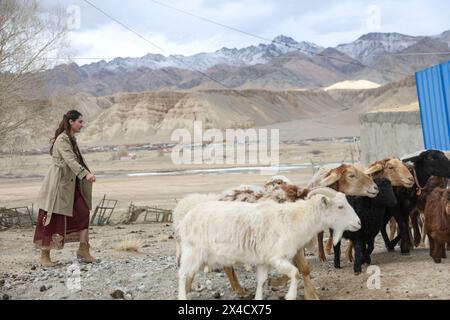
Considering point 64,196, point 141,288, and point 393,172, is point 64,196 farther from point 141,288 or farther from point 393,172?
point 393,172

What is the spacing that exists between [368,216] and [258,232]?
6.89 ft

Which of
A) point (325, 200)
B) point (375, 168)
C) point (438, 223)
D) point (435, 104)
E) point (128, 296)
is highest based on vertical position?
point (435, 104)

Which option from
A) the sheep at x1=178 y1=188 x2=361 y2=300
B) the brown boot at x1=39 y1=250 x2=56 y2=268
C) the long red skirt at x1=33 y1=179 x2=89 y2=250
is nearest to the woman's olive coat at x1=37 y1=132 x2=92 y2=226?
the long red skirt at x1=33 y1=179 x2=89 y2=250

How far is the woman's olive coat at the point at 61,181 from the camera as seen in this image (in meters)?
7.84

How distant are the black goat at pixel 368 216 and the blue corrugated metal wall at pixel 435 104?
7336mm

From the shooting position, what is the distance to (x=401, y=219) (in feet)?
26.9

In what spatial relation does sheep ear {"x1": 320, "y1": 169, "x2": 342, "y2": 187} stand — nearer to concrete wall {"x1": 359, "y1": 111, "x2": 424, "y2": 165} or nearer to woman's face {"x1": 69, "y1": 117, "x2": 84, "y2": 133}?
woman's face {"x1": 69, "y1": 117, "x2": 84, "y2": 133}

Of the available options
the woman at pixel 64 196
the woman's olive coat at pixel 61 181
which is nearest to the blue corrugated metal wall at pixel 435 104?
the woman at pixel 64 196

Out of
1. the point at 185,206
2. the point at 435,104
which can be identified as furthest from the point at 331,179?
the point at 435,104

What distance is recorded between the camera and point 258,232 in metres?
5.73

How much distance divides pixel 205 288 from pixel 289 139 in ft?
240

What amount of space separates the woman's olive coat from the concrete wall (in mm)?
11358

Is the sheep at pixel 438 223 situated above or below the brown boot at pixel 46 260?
above

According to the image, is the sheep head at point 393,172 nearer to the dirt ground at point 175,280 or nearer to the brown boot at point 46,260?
the dirt ground at point 175,280
